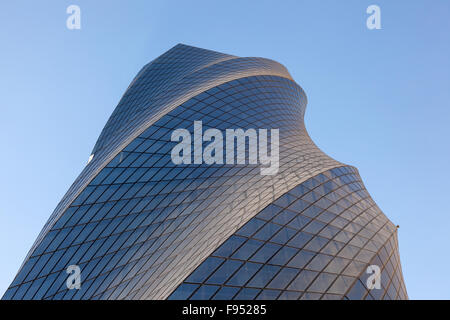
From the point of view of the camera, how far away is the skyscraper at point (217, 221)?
1881cm

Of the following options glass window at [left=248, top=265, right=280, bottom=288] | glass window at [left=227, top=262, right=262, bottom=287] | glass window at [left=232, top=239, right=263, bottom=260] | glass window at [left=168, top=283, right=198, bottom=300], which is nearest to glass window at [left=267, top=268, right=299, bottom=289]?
glass window at [left=248, top=265, right=280, bottom=288]

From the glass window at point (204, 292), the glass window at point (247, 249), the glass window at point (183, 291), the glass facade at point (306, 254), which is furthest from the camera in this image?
the glass window at point (247, 249)

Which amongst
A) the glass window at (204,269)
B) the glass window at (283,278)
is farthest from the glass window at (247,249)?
the glass window at (283,278)

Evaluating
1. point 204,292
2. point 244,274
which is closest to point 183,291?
point 204,292

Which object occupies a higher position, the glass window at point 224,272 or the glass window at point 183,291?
the glass window at point 224,272

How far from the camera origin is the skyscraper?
1881cm

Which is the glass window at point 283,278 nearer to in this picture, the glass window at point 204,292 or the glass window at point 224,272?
the glass window at point 224,272

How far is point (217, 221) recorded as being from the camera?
23938 mm

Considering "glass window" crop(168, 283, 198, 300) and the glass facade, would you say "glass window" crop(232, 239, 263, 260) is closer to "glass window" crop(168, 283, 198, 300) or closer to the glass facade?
the glass facade

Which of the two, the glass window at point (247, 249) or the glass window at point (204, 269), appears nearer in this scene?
the glass window at point (204, 269)

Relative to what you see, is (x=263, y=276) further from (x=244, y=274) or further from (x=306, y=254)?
(x=306, y=254)

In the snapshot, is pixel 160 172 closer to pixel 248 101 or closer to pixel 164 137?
pixel 164 137

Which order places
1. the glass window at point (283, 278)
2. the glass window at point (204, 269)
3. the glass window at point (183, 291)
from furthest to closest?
1. the glass window at point (283, 278)
2. the glass window at point (204, 269)
3. the glass window at point (183, 291)

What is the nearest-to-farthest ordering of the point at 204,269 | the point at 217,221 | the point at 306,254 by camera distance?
the point at 204,269
the point at 306,254
the point at 217,221
